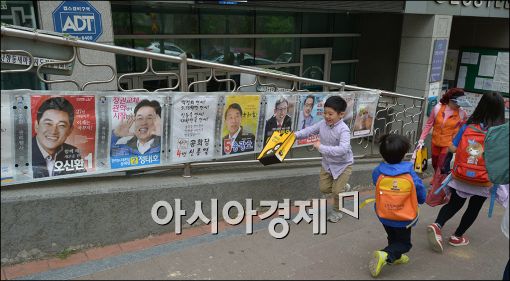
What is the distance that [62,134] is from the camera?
127 inches

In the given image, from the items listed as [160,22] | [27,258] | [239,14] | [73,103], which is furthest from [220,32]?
[27,258]

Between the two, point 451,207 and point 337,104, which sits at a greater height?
point 337,104

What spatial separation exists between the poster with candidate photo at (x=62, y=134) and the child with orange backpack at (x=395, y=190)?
2.30 metres

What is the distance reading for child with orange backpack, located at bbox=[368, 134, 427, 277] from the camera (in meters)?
3.10

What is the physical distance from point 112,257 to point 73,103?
128 centimetres

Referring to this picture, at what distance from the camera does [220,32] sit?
807cm

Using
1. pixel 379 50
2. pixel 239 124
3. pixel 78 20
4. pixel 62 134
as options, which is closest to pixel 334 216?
pixel 239 124

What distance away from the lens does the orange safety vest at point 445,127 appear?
4.98 meters

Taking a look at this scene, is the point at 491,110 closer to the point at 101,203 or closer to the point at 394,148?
the point at 394,148

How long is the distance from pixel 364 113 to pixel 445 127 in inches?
37.9

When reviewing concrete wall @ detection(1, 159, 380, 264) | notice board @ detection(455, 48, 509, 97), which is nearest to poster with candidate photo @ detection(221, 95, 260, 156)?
concrete wall @ detection(1, 159, 380, 264)

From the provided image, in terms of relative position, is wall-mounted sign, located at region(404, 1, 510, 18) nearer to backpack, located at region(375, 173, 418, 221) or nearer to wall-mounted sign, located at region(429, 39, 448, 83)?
wall-mounted sign, located at region(429, 39, 448, 83)

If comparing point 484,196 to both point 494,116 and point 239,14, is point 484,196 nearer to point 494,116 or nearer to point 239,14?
point 494,116

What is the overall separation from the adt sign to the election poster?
2.15 m
